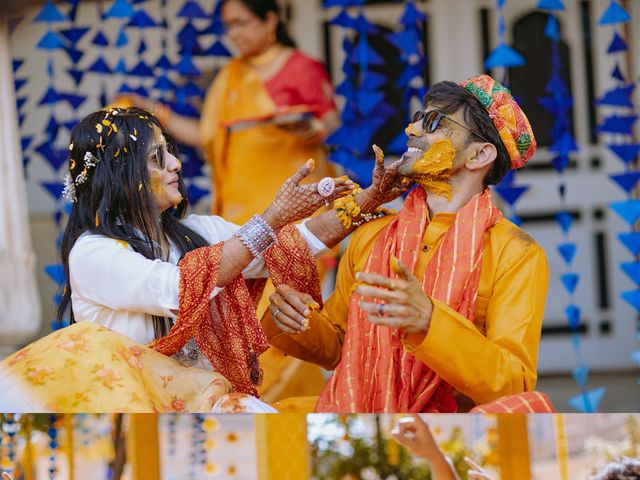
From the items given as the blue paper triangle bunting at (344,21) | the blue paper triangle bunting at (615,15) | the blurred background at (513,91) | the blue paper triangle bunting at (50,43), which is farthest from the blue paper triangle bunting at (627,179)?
the blue paper triangle bunting at (50,43)

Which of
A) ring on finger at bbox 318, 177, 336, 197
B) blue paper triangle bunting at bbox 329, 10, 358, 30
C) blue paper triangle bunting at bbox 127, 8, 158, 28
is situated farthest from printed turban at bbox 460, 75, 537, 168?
blue paper triangle bunting at bbox 127, 8, 158, 28

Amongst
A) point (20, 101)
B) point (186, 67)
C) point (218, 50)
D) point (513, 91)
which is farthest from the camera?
point (513, 91)

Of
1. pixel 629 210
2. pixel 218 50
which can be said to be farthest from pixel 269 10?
pixel 629 210

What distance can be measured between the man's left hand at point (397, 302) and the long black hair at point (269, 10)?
124 inches

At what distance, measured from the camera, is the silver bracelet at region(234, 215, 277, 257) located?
9.17 ft

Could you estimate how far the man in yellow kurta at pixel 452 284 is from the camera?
2.53 m

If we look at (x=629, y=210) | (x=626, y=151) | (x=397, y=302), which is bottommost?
(x=397, y=302)

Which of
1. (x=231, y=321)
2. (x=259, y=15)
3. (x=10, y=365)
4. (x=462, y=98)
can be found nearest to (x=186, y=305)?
(x=231, y=321)

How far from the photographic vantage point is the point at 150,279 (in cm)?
279

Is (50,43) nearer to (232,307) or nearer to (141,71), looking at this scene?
(141,71)

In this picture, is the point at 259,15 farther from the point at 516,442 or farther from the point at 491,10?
the point at 516,442

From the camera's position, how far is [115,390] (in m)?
2.68

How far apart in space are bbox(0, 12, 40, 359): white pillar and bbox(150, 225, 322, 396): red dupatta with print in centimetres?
286

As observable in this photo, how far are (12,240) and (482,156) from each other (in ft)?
11.4
